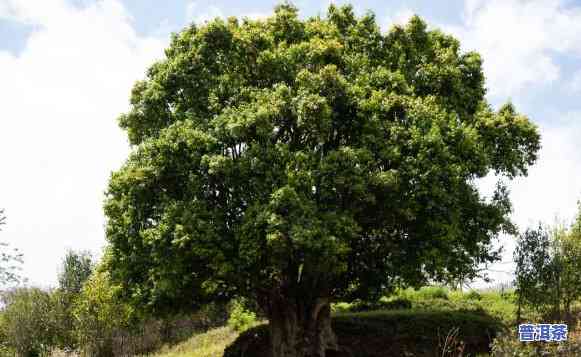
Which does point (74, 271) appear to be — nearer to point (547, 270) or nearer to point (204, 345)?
point (204, 345)

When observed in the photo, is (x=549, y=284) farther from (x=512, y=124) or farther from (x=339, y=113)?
(x=339, y=113)

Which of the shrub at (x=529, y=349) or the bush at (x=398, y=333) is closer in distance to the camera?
the shrub at (x=529, y=349)

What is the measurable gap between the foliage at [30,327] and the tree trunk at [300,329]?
29011 millimetres

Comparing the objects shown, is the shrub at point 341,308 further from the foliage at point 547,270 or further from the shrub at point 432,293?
the foliage at point 547,270

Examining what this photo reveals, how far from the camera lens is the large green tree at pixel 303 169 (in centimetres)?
2442

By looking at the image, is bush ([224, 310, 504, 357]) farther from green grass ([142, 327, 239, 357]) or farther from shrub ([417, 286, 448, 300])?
shrub ([417, 286, 448, 300])

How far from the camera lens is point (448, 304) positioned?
42.4 metres

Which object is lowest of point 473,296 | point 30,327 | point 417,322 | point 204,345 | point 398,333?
point 204,345

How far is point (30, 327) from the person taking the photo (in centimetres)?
5147

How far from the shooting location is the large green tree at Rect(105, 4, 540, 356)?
80.1 ft

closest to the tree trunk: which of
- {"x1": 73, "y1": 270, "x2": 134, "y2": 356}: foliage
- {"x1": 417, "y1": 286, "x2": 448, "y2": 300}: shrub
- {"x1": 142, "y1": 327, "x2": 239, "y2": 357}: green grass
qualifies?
{"x1": 142, "y1": 327, "x2": 239, "y2": 357}: green grass

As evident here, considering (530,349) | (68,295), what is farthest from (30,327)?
(530,349)

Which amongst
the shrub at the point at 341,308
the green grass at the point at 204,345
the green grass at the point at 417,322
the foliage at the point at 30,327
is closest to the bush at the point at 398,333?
the green grass at the point at 417,322

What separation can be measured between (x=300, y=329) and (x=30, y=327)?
1283 inches
